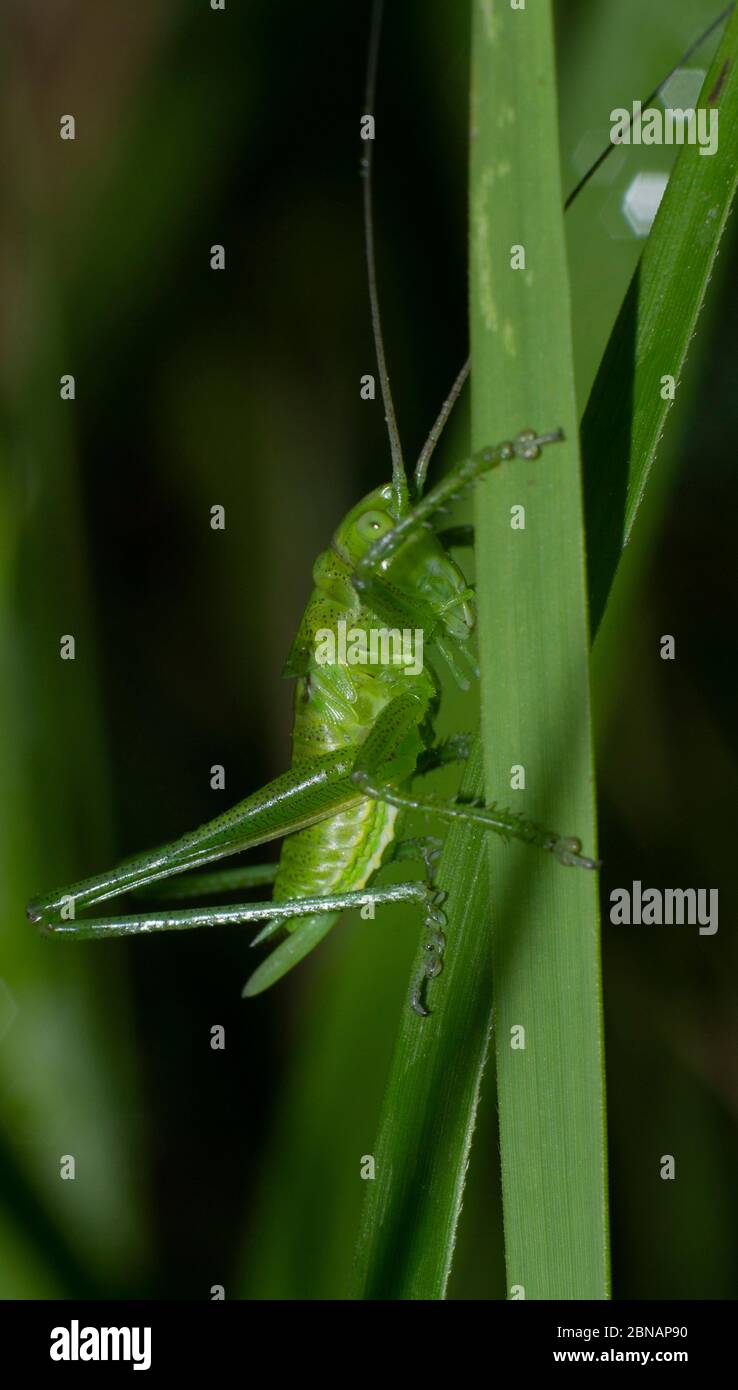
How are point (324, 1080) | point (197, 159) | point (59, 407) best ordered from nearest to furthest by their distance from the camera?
point (324, 1080), point (59, 407), point (197, 159)

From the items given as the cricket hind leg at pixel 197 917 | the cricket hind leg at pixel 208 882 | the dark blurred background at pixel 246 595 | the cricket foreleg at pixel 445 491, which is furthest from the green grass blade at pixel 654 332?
the cricket hind leg at pixel 208 882

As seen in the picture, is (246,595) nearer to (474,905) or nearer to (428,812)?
(428,812)

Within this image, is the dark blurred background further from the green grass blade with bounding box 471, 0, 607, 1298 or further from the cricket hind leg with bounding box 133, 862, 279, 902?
the green grass blade with bounding box 471, 0, 607, 1298

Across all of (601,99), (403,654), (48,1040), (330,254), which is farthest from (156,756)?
(601,99)

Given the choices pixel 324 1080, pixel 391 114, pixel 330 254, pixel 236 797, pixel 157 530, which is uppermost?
pixel 391 114

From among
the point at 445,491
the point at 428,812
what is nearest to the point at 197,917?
the point at 428,812

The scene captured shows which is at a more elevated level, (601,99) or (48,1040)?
(601,99)

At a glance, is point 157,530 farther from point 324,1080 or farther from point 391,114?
point 324,1080
